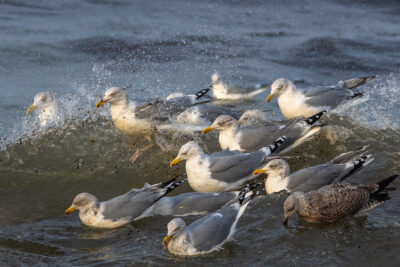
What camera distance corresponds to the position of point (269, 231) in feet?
20.6

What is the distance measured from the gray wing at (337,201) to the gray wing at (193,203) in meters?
0.91

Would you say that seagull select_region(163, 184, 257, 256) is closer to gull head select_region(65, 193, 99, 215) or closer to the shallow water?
the shallow water

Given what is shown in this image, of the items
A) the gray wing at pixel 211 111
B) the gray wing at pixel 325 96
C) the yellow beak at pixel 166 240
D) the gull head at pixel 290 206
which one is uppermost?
the gray wing at pixel 325 96

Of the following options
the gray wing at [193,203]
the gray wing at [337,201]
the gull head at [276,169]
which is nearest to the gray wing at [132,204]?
the gray wing at [193,203]

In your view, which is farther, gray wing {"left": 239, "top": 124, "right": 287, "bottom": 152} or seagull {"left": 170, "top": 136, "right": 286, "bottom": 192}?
gray wing {"left": 239, "top": 124, "right": 287, "bottom": 152}

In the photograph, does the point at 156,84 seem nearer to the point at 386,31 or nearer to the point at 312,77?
the point at 312,77

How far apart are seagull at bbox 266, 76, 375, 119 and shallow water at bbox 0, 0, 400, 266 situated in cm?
31

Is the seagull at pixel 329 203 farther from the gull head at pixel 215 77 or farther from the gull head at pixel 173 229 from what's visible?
the gull head at pixel 215 77

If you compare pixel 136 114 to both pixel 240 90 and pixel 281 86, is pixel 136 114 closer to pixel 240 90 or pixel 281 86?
pixel 281 86

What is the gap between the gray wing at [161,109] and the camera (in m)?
8.96

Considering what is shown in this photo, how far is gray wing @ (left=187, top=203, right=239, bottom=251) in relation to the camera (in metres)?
5.93

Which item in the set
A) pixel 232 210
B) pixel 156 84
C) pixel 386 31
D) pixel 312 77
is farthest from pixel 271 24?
pixel 232 210

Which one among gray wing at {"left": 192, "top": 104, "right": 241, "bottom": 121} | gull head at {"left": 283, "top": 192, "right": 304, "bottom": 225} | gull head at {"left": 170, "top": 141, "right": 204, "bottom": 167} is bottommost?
gull head at {"left": 283, "top": 192, "right": 304, "bottom": 225}

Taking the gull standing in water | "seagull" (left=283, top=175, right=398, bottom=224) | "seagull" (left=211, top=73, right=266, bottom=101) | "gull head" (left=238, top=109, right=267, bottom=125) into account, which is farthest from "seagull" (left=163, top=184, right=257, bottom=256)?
"seagull" (left=211, top=73, right=266, bottom=101)
